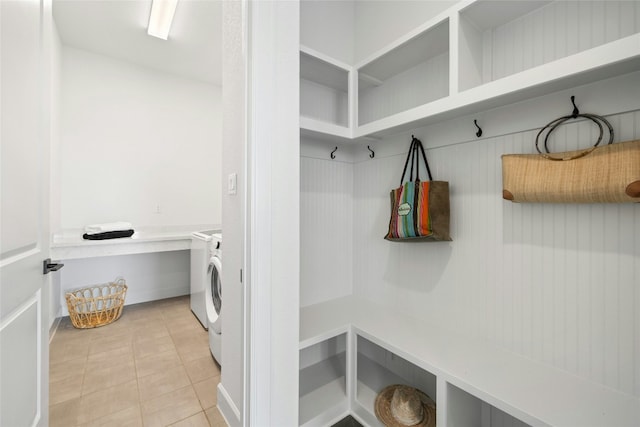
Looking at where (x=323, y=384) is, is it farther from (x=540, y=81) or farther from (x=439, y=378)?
(x=540, y=81)

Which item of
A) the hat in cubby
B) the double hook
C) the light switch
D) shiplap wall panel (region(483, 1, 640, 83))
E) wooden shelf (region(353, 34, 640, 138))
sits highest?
shiplap wall panel (region(483, 1, 640, 83))

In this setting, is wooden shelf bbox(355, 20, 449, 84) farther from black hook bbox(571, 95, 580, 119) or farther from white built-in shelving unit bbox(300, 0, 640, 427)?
black hook bbox(571, 95, 580, 119)

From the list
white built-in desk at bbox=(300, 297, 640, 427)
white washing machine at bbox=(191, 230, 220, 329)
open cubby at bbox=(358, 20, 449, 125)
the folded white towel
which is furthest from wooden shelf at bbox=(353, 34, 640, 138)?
the folded white towel

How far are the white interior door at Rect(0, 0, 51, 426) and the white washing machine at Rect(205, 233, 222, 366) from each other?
0.92 m

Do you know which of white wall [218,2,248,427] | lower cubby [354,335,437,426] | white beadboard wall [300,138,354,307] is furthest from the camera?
white beadboard wall [300,138,354,307]

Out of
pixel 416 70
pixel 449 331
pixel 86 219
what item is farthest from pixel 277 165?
pixel 86 219

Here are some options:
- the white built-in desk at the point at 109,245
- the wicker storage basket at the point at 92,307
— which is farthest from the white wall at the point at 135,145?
the wicker storage basket at the point at 92,307

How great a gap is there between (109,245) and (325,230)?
208 cm

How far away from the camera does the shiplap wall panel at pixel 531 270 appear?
3.03ft

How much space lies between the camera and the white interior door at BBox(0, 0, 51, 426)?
77cm

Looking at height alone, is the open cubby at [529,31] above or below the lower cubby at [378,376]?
above

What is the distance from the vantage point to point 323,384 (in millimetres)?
1583

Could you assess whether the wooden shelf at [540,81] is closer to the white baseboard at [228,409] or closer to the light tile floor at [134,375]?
the white baseboard at [228,409]

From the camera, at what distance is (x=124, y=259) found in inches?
120
